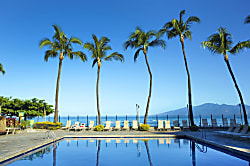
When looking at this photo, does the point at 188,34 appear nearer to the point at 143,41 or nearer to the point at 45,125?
the point at 143,41

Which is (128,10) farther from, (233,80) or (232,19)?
(233,80)

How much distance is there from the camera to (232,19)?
53.9 feet

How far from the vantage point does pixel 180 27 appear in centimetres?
1984

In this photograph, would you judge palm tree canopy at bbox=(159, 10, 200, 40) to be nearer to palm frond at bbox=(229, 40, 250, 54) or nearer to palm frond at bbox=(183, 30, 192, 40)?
palm frond at bbox=(183, 30, 192, 40)

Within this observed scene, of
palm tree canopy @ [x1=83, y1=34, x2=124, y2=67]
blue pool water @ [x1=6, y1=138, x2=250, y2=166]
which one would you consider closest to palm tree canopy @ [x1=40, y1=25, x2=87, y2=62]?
palm tree canopy @ [x1=83, y1=34, x2=124, y2=67]

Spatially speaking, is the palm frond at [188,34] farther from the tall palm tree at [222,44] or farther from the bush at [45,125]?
the bush at [45,125]

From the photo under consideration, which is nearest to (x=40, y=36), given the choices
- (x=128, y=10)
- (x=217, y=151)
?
(x=128, y=10)

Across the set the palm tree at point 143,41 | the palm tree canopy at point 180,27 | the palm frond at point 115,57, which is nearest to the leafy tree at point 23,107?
the palm frond at point 115,57

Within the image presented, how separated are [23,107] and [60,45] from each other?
32.9 feet

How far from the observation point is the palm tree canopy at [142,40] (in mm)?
20609

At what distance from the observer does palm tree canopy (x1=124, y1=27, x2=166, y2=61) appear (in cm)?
2061

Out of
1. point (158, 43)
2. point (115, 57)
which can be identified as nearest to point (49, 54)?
point (115, 57)

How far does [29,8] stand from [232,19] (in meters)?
17.0

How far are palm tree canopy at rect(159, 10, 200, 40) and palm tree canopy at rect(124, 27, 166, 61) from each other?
96 cm
